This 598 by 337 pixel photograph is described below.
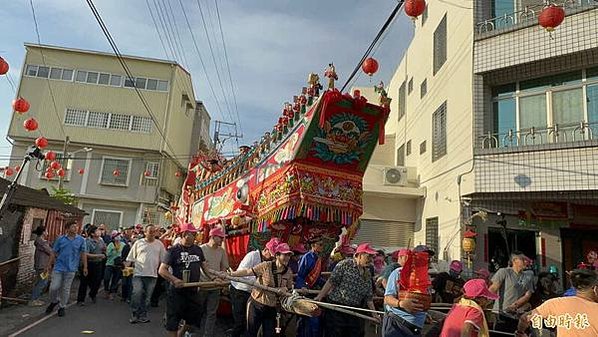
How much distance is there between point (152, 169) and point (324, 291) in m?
25.2

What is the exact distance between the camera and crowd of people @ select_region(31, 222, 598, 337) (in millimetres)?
3592

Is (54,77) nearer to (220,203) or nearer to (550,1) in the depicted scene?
(220,203)

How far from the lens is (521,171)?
37.0 feet

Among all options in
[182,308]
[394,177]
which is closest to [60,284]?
[182,308]

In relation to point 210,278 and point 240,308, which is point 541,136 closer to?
point 240,308

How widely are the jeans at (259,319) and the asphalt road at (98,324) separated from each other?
2.04 metres

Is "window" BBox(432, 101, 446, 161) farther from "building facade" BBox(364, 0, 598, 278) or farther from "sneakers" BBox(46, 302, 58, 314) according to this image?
"sneakers" BBox(46, 302, 58, 314)

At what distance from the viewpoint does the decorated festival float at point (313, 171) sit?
293 inches

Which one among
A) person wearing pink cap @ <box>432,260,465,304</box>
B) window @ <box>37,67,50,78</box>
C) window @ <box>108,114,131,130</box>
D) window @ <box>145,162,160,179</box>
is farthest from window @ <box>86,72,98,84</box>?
person wearing pink cap @ <box>432,260,465,304</box>

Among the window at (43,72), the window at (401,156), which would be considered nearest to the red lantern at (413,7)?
the window at (401,156)

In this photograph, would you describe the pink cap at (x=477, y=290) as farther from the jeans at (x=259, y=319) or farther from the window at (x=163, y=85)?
the window at (x=163, y=85)

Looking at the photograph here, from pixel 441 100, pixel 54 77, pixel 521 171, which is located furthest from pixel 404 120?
pixel 54 77

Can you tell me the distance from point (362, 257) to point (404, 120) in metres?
15.3

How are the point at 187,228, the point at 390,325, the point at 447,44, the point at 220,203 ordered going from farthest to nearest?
the point at 447,44
the point at 220,203
the point at 187,228
the point at 390,325
